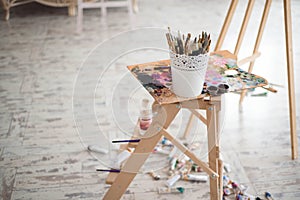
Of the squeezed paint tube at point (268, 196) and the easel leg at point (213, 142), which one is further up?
the easel leg at point (213, 142)

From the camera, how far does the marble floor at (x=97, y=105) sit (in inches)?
83.7

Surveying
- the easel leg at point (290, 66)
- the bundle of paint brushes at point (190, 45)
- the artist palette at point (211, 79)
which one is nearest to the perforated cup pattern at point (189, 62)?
the bundle of paint brushes at point (190, 45)

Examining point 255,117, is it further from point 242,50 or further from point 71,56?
point 71,56

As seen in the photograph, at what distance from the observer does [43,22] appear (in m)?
4.17

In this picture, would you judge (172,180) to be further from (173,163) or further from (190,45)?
(190,45)

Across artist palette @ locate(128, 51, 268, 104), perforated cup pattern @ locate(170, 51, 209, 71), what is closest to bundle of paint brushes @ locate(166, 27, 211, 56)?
perforated cup pattern @ locate(170, 51, 209, 71)

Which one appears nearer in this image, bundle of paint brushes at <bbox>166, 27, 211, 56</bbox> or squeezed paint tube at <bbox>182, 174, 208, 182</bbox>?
bundle of paint brushes at <bbox>166, 27, 211, 56</bbox>

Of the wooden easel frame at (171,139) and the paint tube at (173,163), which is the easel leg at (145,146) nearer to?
the wooden easel frame at (171,139)

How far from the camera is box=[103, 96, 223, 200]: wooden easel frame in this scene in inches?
64.2

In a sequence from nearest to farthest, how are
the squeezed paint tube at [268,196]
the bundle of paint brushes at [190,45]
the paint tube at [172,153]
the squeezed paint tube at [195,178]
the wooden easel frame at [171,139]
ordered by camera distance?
the bundle of paint brushes at [190,45] → the wooden easel frame at [171,139] → the squeezed paint tube at [268,196] → the squeezed paint tube at [195,178] → the paint tube at [172,153]

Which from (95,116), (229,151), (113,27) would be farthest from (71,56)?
(229,151)

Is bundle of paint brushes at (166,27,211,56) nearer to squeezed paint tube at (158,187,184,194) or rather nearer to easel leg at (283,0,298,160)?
easel leg at (283,0,298,160)

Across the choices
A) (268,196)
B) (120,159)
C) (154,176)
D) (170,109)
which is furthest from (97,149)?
(268,196)

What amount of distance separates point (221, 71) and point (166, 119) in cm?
33
